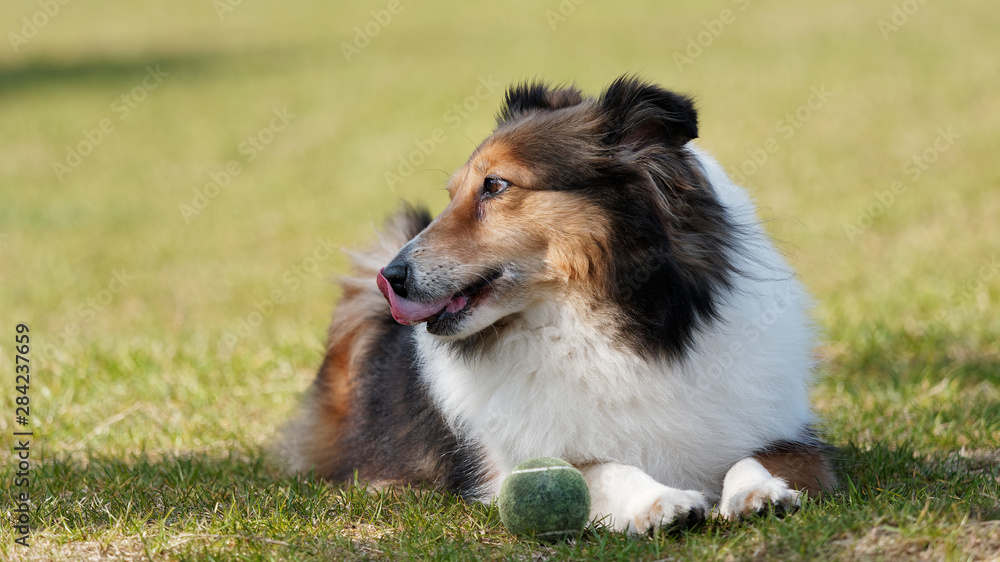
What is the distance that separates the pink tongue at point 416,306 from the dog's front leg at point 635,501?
0.77m

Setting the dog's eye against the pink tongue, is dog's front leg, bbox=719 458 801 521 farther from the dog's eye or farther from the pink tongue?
the dog's eye

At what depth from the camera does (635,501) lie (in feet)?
10.5

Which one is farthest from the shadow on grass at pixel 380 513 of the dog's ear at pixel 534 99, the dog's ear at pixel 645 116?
the dog's ear at pixel 534 99

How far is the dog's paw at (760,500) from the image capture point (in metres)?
3.14

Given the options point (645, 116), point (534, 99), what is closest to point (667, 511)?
point (645, 116)

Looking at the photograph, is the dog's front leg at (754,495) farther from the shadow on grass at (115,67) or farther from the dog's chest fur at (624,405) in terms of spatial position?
the shadow on grass at (115,67)

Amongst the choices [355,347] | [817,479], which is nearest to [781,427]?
[817,479]

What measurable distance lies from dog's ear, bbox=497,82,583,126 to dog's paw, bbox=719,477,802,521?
1.68m

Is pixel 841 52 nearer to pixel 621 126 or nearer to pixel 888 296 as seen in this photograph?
pixel 888 296

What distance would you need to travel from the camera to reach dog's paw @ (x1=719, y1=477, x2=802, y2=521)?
10.3 feet

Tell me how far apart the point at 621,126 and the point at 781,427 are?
1267 mm

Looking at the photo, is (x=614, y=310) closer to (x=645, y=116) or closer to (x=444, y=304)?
(x=444, y=304)

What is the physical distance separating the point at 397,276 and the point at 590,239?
70 centimetres

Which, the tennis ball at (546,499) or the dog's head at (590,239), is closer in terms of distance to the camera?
the tennis ball at (546,499)
